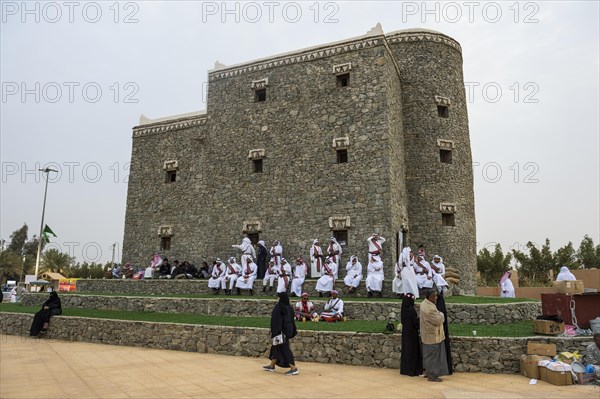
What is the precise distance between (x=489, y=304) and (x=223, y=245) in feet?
39.4

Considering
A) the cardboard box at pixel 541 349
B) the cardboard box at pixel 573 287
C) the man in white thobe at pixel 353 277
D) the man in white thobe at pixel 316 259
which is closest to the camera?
the cardboard box at pixel 541 349

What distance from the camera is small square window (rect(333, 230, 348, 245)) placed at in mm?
17109

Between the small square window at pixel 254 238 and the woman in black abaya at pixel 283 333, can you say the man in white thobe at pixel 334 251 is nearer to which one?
the small square window at pixel 254 238

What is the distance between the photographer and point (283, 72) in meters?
19.8

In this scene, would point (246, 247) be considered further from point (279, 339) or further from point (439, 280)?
point (279, 339)

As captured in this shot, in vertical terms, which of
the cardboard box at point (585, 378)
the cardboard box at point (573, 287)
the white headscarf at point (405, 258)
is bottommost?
the cardboard box at point (585, 378)

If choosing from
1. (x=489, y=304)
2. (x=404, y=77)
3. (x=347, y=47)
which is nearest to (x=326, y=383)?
(x=489, y=304)

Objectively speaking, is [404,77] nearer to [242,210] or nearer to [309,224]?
[309,224]

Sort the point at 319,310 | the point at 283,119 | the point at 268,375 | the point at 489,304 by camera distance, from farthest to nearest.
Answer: the point at 283,119 → the point at 319,310 → the point at 489,304 → the point at 268,375

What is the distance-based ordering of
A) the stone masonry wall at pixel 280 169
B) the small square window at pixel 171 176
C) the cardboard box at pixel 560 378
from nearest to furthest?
the cardboard box at pixel 560 378
the stone masonry wall at pixel 280 169
the small square window at pixel 171 176

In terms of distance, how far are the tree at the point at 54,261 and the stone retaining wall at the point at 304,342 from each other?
3519cm

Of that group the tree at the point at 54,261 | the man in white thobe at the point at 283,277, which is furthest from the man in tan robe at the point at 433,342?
the tree at the point at 54,261

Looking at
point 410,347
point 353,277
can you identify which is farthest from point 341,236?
point 410,347

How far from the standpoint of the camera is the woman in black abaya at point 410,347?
8.29 metres
